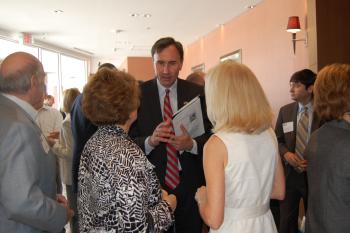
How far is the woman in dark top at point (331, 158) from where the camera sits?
158 cm

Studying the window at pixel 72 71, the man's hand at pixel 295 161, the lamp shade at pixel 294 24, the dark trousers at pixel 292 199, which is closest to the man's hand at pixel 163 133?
the man's hand at pixel 295 161

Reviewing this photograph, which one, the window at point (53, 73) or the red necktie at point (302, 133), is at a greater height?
Result: the window at point (53, 73)

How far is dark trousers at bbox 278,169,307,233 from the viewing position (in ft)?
10.1

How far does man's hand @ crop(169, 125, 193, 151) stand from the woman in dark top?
61 cm

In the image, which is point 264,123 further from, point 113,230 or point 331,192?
point 113,230

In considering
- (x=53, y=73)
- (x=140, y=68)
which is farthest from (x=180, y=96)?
(x=53, y=73)

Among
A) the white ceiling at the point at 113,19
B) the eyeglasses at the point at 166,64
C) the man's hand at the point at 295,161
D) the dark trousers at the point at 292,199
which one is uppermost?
the white ceiling at the point at 113,19

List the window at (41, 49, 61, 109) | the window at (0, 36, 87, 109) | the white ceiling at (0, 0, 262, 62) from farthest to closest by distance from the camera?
the window at (41, 49, 61, 109) < the window at (0, 36, 87, 109) < the white ceiling at (0, 0, 262, 62)

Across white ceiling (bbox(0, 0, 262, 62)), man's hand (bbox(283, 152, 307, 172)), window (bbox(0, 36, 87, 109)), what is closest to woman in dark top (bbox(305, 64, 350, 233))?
man's hand (bbox(283, 152, 307, 172))

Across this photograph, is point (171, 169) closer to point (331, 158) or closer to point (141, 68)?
point (331, 158)

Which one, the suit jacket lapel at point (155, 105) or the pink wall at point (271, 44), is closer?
the suit jacket lapel at point (155, 105)

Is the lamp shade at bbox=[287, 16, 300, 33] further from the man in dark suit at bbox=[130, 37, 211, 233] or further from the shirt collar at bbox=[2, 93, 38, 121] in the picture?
the shirt collar at bbox=[2, 93, 38, 121]

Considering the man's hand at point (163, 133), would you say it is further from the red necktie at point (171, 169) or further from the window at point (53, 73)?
the window at point (53, 73)

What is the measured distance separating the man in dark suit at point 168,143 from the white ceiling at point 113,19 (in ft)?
14.3
